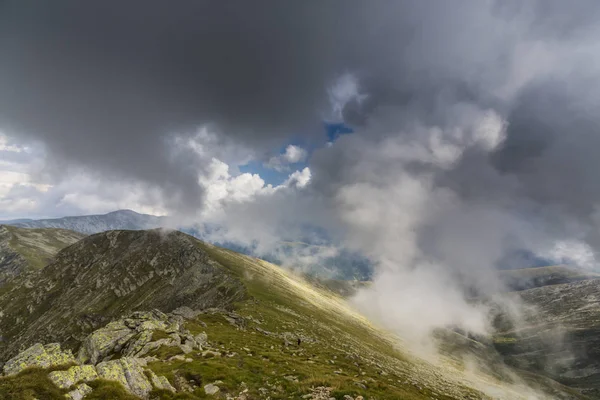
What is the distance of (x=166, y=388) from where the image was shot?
22984 millimetres

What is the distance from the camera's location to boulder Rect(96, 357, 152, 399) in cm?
2073

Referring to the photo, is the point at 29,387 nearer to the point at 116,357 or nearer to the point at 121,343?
the point at 116,357

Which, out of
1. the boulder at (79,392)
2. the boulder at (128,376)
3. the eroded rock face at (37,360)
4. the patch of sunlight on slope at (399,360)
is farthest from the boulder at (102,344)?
the patch of sunlight on slope at (399,360)

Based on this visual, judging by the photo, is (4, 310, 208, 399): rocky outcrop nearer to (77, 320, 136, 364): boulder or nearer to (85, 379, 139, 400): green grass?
(77, 320, 136, 364): boulder

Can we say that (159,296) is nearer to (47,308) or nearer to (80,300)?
(80,300)

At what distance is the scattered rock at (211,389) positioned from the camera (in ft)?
80.9

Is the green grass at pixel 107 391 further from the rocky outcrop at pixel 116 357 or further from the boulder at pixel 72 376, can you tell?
the boulder at pixel 72 376

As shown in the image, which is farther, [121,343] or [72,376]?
[121,343]

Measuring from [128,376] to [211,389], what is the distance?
22.9 feet

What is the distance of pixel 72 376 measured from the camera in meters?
18.8

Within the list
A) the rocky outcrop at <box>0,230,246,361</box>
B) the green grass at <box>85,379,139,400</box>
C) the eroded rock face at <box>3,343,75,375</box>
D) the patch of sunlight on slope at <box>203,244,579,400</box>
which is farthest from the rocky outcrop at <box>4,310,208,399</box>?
the rocky outcrop at <box>0,230,246,361</box>

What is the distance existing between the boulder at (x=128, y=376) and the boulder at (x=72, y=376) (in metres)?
0.76

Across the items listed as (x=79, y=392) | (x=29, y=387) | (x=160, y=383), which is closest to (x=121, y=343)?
(x=160, y=383)

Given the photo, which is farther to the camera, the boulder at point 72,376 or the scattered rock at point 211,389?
the scattered rock at point 211,389
